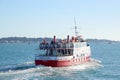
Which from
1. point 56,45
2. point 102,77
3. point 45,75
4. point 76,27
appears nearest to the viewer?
point 45,75

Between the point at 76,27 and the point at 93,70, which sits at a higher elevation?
the point at 76,27

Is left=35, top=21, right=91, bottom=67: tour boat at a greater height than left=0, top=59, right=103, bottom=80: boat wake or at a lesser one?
greater

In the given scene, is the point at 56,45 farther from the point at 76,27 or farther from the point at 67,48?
the point at 76,27

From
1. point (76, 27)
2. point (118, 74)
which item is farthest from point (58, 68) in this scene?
point (76, 27)

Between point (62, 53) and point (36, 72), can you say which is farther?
point (62, 53)

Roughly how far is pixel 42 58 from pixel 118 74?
13341mm

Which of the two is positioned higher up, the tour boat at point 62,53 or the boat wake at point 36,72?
the tour boat at point 62,53

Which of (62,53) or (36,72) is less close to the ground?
(62,53)

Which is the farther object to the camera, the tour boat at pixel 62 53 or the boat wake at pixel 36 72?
the tour boat at pixel 62 53

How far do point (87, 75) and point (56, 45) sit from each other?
8.58 metres

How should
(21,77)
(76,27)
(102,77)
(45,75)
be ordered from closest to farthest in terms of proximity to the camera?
1. (21,77)
2. (45,75)
3. (102,77)
4. (76,27)

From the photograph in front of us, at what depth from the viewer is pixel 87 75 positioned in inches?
2549

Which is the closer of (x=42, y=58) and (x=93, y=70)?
(x=42, y=58)

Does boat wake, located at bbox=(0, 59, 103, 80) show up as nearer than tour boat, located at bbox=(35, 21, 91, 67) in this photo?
Yes
